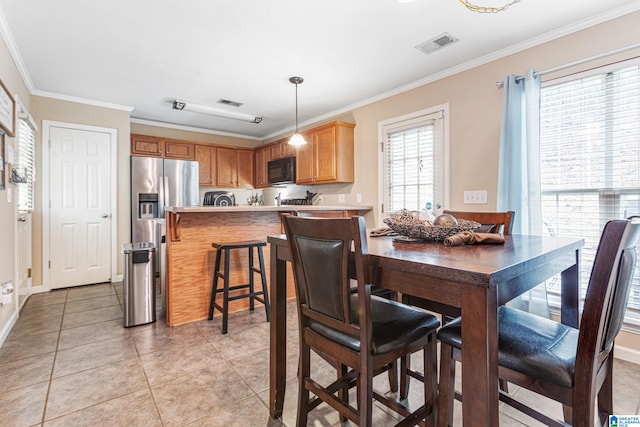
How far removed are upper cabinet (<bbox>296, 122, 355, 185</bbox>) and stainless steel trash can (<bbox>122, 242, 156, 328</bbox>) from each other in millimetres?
2409

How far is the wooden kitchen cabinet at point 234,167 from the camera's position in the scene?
565cm

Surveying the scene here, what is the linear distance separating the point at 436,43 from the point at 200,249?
2.77 meters

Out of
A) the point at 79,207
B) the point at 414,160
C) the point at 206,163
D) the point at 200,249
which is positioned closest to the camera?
the point at 200,249

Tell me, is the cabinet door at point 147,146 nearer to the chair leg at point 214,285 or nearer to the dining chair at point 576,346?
the chair leg at point 214,285

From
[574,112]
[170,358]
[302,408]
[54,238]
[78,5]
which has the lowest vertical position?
[170,358]

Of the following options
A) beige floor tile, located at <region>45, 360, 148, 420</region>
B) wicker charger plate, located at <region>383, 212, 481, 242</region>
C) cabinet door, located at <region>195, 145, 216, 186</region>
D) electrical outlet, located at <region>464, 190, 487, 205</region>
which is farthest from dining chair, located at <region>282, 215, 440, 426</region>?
cabinet door, located at <region>195, 145, 216, 186</region>

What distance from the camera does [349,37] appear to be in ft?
→ 8.57

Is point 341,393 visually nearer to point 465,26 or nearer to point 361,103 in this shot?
point 465,26

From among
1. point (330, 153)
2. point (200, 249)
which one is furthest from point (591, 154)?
point (200, 249)

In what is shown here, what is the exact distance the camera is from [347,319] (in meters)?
1.08

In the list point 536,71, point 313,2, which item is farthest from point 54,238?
point 536,71

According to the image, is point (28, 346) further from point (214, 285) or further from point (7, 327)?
point (214, 285)

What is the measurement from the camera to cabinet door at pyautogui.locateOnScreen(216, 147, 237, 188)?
18.5 ft

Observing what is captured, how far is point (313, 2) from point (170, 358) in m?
2.62
